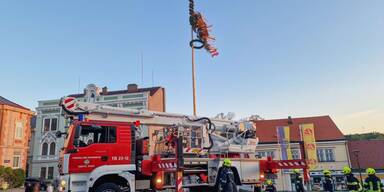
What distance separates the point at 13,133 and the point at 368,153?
4179 centimetres

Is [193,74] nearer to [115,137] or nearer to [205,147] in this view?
[205,147]

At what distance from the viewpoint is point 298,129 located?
133 ft

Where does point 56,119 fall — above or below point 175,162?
above

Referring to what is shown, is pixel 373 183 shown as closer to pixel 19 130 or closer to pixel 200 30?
pixel 200 30

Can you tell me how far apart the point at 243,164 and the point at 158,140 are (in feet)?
11.4

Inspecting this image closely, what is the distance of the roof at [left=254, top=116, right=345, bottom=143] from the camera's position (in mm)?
38594

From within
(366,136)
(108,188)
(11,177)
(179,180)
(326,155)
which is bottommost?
(11,177)

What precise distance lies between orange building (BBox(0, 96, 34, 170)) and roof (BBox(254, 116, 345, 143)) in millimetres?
29103

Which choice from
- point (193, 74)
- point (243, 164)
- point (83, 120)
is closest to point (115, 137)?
point (83, 120)

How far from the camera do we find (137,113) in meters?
11.3

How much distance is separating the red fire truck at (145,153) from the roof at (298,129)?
95.2 feet

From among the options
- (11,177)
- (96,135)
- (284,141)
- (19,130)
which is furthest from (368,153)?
(19,130)

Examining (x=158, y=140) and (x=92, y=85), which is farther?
(x=92, y=85)

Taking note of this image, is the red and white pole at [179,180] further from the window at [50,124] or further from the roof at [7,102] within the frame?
the window at [50,124]
